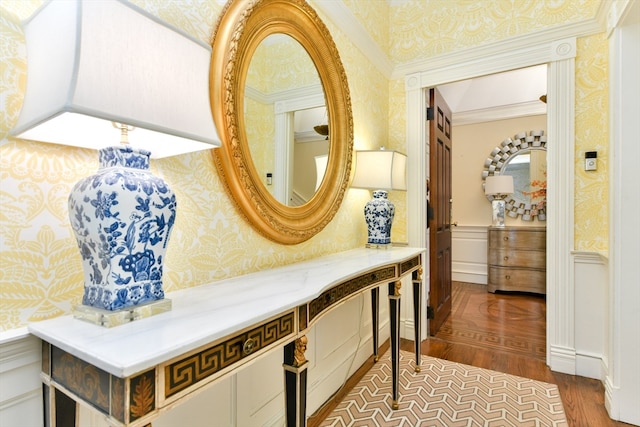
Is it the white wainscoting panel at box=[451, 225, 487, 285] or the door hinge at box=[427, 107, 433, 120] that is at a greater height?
the door hinge at box=[427, 107, 433, 120]

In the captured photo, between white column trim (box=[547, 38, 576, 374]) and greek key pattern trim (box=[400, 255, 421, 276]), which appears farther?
white column trim (box=[547, 38, 576, 374])

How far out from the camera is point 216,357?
2.39ft

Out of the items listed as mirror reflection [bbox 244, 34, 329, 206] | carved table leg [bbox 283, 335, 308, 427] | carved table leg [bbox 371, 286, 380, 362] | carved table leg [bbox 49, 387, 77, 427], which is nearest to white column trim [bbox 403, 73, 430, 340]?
carved table leg [bbox 371, 286, 380, 362]

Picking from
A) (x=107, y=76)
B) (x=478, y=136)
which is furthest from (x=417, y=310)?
(x=478, y=136)

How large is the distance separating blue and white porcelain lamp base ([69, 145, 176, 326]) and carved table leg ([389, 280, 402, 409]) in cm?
134

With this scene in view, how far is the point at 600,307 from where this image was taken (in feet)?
6.93

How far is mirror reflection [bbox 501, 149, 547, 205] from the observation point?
4426mm

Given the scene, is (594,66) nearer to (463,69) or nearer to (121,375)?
(463,69)

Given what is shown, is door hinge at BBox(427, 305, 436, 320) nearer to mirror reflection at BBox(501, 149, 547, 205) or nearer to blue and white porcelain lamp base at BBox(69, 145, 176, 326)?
blue and white porcelain lamp base at BBox(69, 145, 176, 326)

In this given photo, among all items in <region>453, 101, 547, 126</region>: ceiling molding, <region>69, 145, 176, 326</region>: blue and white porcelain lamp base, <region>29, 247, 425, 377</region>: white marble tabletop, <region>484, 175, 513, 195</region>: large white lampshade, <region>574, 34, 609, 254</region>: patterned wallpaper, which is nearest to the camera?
<region>29, 247, 425, 377</region>: white marble tabletop

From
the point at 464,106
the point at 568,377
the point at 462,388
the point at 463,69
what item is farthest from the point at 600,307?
the point at 464,106

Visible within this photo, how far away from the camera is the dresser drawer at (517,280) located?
400cm

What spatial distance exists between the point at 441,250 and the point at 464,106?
2703 millimetres

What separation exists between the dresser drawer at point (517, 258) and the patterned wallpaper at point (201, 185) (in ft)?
6.95
